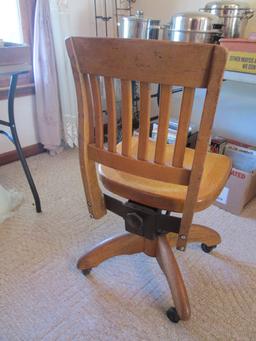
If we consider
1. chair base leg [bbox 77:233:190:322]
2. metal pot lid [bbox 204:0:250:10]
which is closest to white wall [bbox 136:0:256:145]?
metal pot lid [bbox 204:0:250:10]

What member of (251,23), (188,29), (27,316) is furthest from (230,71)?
(27,316)

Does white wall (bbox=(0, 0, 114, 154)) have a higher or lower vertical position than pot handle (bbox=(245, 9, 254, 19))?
lower

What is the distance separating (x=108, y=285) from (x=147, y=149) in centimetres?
64

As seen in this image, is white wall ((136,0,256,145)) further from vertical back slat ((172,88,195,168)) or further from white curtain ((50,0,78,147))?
vertical back slat ((172,88,195,168))

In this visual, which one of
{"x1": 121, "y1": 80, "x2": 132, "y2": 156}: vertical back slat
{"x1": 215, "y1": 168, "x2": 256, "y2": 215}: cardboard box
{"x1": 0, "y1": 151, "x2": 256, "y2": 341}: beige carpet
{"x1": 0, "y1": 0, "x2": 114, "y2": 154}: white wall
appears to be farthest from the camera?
{"x1": 0, "y1": 0, "x2": 114, "y2": 154}: white wall

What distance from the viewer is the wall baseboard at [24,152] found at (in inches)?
81.5

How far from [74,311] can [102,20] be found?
2136mm

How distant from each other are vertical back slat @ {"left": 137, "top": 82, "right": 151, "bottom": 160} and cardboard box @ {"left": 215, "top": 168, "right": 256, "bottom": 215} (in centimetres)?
88

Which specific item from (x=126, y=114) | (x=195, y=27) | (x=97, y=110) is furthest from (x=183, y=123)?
(x=195, y=27)

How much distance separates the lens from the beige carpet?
970 millimetres

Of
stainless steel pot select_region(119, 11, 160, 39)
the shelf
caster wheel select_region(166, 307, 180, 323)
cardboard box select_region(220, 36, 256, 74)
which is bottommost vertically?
caster wheel select_region(166, 307, 180, 323)

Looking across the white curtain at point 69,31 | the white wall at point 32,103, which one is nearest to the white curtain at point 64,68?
the white curtain at point 69,31

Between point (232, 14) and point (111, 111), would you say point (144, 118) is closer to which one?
point (111, 111)

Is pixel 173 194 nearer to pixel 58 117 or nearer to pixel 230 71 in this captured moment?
pixel 230 71
